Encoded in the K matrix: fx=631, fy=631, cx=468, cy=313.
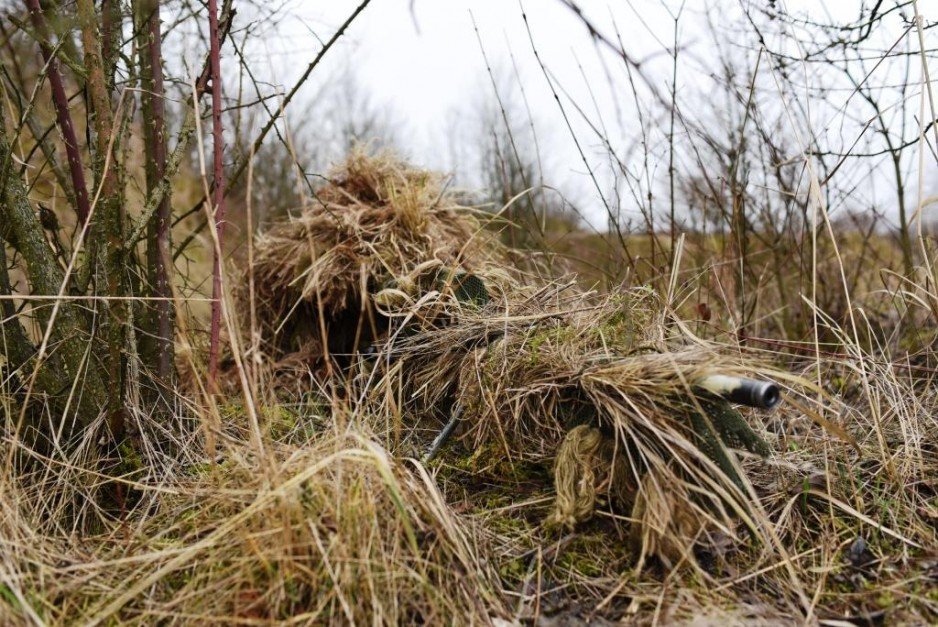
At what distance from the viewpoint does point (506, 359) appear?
1822 millimetres

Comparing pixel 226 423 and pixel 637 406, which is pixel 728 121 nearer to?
pixel 637 406

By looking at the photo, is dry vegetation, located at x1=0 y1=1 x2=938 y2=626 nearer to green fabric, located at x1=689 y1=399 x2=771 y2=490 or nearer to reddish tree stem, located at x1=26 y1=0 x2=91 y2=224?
green fabric, located at x1=689 y1=399 x2=771 y2=490

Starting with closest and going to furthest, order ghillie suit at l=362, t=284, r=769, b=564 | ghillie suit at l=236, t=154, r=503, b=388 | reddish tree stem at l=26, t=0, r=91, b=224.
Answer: ghillie suit at l=362, t=284, r=769, b=564
reddish tree stem at l=26, t=0, r=91, b=224
ghillie suit at l=236, t=154, r=503, b=388

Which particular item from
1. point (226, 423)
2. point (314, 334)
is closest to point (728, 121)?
point (314, 334)

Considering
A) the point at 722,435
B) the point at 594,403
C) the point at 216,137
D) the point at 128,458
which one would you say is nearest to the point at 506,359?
the point at 594,403

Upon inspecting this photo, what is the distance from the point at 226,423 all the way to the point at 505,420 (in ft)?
2.85

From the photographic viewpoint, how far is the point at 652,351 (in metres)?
1.71

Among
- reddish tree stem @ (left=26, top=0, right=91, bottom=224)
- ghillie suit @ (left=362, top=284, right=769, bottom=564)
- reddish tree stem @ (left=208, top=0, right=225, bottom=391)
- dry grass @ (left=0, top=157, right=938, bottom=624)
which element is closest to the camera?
dry grass @ (left=0, top=157, right=938, bottom=624)

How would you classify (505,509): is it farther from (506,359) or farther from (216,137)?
(216,137)

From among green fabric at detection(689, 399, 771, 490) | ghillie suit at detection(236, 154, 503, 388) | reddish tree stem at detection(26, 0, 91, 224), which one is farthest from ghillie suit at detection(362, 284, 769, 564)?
reddish tree stem at detection(26, 0, 91, 224)

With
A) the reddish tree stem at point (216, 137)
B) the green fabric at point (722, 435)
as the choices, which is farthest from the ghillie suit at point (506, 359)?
the reddish tree stem at point (216, 137)

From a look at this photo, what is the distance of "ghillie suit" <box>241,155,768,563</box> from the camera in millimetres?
1427

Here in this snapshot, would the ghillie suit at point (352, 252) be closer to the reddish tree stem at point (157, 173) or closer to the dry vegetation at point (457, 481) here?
the dry vegetation at point (457, 481)

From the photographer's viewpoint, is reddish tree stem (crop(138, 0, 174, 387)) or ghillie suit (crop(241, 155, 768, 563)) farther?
reddish tree stem (crop(138, 0, 174, 387))
